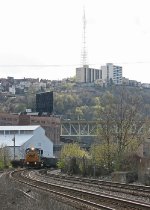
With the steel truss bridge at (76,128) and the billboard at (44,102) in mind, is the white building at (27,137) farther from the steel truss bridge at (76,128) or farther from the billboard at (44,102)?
the billboard at (44,102)

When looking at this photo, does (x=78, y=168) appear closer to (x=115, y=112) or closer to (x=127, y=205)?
(x=115, y=112)

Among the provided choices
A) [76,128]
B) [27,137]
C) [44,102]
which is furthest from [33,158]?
[44,102]

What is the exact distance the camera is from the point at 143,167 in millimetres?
34938

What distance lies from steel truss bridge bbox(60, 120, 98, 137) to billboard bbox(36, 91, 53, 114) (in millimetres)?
8147

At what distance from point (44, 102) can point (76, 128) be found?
47.4 ft

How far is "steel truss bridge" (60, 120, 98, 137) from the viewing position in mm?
152000

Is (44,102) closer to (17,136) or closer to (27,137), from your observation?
(17,136)

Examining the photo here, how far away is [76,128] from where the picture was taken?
160125 mm

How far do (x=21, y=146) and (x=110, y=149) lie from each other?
2657 inches

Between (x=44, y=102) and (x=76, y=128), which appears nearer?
(x=76, y=128)

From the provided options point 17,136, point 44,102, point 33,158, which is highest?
point 44,102

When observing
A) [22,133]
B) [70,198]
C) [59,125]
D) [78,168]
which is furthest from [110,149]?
[59,125]

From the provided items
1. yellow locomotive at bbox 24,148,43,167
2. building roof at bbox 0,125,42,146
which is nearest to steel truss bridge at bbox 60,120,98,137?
building roof at bbox 0,125,42,146

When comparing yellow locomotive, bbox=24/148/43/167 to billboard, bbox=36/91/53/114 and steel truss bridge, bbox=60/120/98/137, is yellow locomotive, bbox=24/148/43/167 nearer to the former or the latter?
steel truss bridge, bbox=60/120/98/137
